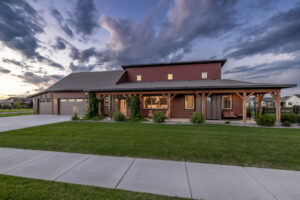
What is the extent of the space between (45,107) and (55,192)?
19.5 metres

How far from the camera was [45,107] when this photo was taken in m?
16.4

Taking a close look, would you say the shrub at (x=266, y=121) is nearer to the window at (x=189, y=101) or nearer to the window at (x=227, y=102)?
the window at (x=227, y=102)

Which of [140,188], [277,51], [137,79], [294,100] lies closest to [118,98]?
[137,79]

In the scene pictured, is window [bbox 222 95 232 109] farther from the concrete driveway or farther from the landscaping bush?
the concrete driveway

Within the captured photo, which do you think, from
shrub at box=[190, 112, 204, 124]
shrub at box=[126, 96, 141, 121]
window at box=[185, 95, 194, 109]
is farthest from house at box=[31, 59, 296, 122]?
shrub at box=[190, 112, 204, 124]

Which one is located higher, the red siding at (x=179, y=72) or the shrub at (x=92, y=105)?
the red siding at (x=179, y=72)

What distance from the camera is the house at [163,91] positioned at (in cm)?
1001

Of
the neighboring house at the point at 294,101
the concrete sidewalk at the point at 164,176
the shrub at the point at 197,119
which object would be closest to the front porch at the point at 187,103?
the shrub at the point at 197,119

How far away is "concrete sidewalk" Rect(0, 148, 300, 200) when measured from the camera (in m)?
2.08

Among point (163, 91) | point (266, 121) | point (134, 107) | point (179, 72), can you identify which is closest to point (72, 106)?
point (134, 107)

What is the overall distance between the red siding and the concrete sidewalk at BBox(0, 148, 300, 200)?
12.4 meters

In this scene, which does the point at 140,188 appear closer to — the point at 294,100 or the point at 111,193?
the point at 111,193

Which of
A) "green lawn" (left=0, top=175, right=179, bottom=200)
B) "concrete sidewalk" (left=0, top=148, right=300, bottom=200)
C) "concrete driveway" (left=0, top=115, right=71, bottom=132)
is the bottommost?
"concrete driveway" (left=0, top=115, right=71, bottom=132)

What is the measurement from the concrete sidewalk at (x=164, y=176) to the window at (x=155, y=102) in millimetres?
9841
